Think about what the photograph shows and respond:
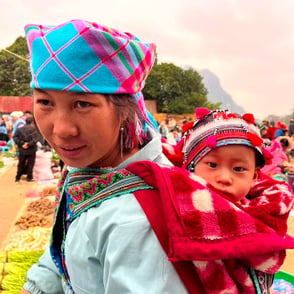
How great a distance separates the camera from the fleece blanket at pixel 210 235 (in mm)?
848

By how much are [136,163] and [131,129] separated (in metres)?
0.14

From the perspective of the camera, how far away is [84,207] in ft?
3.31

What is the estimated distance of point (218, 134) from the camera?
1376mm

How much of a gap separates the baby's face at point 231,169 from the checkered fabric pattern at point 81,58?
1.91 feet

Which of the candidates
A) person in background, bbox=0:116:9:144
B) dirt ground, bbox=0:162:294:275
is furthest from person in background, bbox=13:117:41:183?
person in background, bbox=0:116:9:144

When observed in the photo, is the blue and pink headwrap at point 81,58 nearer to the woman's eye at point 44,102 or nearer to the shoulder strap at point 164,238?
the woman's eye at point 44,102

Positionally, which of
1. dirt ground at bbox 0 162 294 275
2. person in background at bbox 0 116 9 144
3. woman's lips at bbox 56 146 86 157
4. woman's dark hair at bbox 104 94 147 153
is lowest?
dirt ground at bbox 0 162 294 275

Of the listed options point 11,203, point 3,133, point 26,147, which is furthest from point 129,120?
point 3,133

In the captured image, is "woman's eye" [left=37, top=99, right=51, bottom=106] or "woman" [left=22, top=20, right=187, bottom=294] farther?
"woman's eye" [left=37, top=99, right=51, bottom=106]

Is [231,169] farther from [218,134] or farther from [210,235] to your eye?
[210,235]

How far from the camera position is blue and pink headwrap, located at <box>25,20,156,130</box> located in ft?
3.03

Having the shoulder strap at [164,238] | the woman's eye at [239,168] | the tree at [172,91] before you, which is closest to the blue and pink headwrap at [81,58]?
the shoulder strap at [164,238]

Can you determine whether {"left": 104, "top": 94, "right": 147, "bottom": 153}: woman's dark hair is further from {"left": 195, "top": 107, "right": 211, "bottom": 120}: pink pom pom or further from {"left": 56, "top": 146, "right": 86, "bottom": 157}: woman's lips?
{"left": 195, "top": 107, "right": 211, "bottom": 120}: pink pom pom

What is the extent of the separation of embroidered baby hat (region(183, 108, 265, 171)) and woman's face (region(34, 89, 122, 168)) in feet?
1.61
